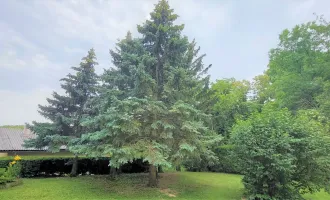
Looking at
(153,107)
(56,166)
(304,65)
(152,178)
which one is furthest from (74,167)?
(304,65)

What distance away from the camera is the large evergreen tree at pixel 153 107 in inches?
326

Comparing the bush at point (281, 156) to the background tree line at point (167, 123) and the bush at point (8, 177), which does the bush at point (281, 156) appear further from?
the bush at point (8, 177)

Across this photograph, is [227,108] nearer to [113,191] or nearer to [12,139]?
[113,191]

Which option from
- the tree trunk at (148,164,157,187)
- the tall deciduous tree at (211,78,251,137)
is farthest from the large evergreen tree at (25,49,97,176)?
the tall deciduous tree at (211,78,251,137)

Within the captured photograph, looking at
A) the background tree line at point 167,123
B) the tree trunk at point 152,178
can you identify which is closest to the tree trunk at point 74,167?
the background tree line at point 167,123

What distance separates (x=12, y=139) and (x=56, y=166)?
35.5 ft

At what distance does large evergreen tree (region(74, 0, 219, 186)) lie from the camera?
8.28 meters

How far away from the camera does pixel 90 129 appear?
11.6 meters

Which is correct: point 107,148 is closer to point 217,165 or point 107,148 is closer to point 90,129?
point 90,129

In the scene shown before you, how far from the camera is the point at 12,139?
1997 cm

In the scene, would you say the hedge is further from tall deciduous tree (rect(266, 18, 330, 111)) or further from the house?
tall deciduous tree (rect(266, 18, 330, 111))

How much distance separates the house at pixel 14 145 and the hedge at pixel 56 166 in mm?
5035

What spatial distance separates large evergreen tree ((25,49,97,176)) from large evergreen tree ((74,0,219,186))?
1.64 metres

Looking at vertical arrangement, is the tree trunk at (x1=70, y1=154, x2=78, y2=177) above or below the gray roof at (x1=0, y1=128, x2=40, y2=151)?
below
